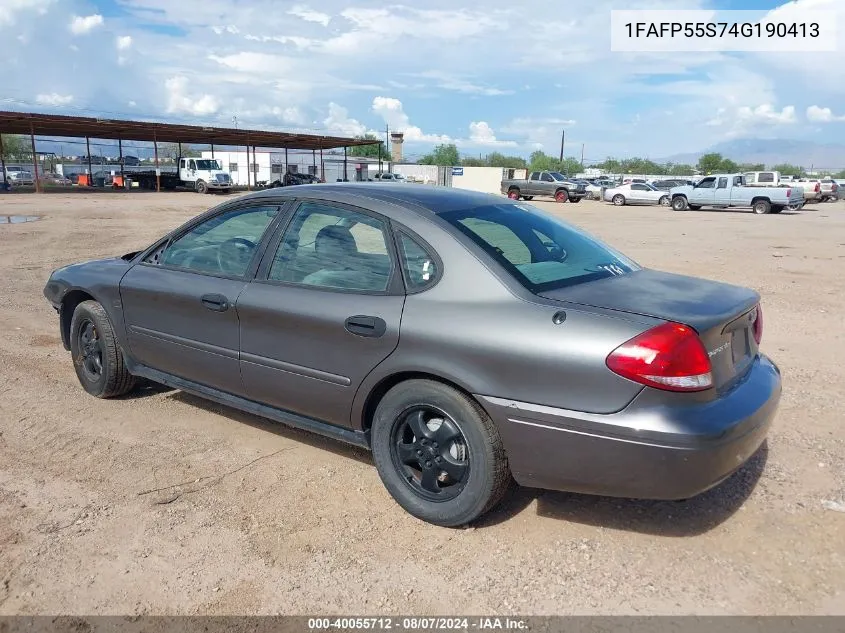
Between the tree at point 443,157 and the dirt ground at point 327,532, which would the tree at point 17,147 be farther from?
the dirt ground at point 327,532

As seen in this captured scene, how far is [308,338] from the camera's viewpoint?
11.5 feet

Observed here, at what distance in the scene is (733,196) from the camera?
3059cm

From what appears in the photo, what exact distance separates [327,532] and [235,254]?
1750 mm

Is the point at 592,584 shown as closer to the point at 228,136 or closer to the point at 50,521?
the point at 50,521

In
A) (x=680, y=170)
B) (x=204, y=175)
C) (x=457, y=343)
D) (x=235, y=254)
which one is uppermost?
(x=680, y=170)

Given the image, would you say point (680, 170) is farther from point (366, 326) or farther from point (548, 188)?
point (366, 326)

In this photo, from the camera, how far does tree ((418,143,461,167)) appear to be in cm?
11031

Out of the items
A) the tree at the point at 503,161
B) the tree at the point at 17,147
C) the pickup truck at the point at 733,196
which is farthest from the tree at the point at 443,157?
the pickup truck at the point at 733,196

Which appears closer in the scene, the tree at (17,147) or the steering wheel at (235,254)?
the steering wheel at (235,254)

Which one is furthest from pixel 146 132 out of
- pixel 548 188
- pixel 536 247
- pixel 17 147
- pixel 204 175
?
pixel 17 147

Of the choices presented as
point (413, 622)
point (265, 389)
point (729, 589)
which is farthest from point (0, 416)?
point (729, 589)

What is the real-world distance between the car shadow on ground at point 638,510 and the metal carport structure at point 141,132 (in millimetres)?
39840

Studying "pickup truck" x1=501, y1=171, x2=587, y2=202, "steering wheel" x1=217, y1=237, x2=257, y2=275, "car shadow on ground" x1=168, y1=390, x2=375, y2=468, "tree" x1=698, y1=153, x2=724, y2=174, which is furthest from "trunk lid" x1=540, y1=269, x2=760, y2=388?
"tree" x1=698, y1=153, x2=724, y2=174

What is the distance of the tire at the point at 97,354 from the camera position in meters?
4.68
